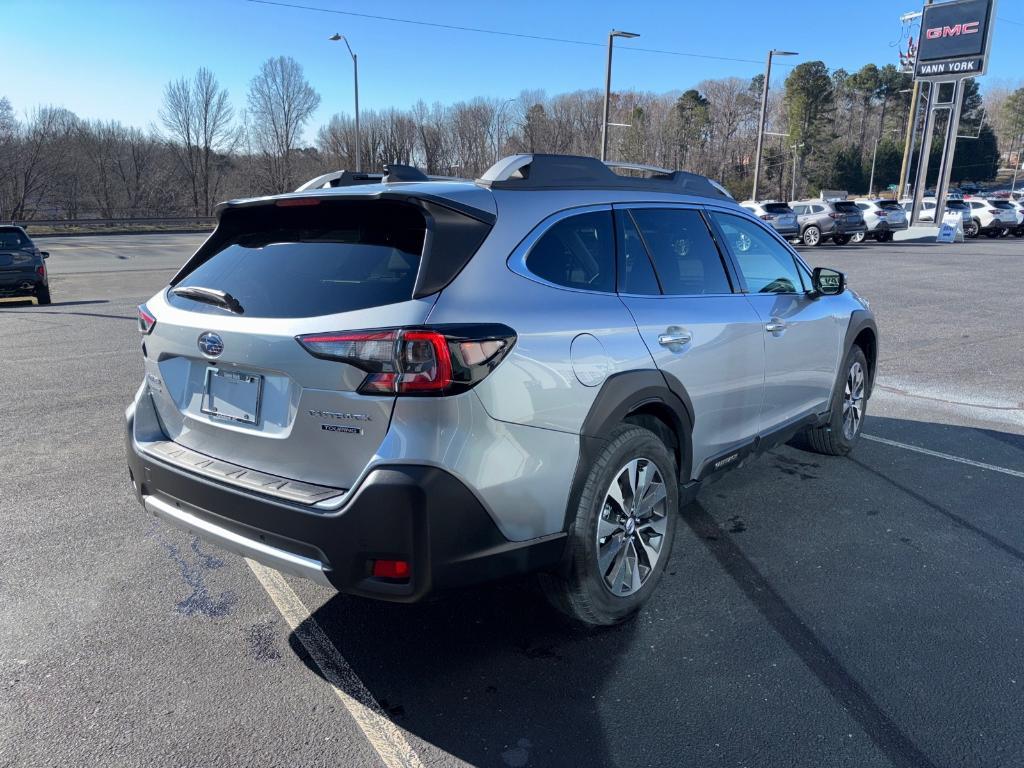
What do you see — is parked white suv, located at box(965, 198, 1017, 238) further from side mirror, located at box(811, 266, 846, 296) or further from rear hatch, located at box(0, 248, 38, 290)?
rear hatch, located at box(0, 248, 38, 290)

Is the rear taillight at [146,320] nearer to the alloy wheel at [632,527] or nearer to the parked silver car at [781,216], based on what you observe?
the alloy wheel at [632,527]

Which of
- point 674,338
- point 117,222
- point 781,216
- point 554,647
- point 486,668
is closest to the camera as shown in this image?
point 486,668

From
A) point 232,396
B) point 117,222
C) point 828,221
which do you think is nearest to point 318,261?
point 232,396

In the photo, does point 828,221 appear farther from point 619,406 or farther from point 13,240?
point 619,406

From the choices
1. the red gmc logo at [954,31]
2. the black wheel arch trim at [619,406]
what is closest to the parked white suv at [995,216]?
the red gmc logo at [954,31]

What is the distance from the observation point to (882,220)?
109 ft

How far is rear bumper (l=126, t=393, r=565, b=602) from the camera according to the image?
2385 mm

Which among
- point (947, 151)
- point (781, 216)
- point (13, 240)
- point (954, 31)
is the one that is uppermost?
point (954, 31)

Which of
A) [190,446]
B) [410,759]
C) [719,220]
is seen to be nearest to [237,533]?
[190,446]

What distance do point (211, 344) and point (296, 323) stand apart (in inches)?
17.6

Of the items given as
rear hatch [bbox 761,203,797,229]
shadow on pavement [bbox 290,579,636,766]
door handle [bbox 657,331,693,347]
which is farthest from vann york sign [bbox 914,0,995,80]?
shadow on pavement [bbox 290,579,636,766]

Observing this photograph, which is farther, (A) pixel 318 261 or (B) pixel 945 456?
(B) pixel 945 456

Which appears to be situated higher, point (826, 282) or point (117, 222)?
point (826, 282)

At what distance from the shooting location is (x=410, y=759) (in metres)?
2.43
